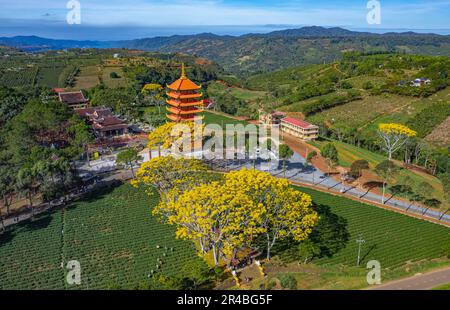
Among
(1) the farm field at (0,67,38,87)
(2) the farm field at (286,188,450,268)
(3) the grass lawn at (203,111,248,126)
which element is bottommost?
(2) the farm field at (286,188,450,268)

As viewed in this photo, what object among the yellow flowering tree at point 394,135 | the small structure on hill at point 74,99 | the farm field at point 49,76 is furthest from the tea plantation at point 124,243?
the farm field at point 49,76

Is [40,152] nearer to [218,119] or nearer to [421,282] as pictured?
[218,119]

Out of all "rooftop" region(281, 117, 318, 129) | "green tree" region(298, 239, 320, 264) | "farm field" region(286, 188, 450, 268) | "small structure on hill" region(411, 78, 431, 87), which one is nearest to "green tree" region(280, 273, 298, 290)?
"green tree" region(298, 239, 320, 264)

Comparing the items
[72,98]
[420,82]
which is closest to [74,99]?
[72,98]

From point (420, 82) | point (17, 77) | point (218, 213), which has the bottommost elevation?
point (218, 213)

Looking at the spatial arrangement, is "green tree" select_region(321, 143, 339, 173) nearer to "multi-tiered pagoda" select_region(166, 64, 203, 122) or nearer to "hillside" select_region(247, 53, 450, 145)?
"hillside" select_region(247, 53, 450, 145)

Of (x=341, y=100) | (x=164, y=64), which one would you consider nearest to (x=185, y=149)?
(x=341, y=100)

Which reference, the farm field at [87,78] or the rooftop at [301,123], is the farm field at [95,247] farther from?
the farm field at [87,78]
